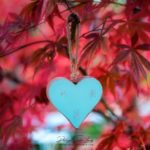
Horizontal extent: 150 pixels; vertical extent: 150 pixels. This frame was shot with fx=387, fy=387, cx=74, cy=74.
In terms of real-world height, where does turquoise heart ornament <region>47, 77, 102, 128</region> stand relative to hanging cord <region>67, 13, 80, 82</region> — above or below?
below

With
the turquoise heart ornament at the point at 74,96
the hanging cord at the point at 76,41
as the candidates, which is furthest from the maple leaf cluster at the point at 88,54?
the turquoise heart ornament at the point at 74,96

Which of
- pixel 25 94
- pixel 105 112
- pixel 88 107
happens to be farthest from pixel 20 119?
pixel 105 112

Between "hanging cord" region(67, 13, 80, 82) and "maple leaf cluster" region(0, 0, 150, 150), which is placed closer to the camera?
"hanging cord" region(67, 13, 80, 82)

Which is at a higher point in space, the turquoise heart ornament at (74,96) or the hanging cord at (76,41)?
the hanging cord at (76,41)

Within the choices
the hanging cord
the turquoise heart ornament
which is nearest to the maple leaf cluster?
the hanging cord

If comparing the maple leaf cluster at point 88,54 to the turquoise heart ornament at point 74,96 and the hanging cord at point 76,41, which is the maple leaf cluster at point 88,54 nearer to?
the hanging cord at point 76,41

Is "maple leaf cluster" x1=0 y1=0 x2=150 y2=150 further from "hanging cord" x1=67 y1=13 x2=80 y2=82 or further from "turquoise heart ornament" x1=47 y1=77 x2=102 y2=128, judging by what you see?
"turquoise heart ornament" x1=47 y1=77 x2=102 y2=128
